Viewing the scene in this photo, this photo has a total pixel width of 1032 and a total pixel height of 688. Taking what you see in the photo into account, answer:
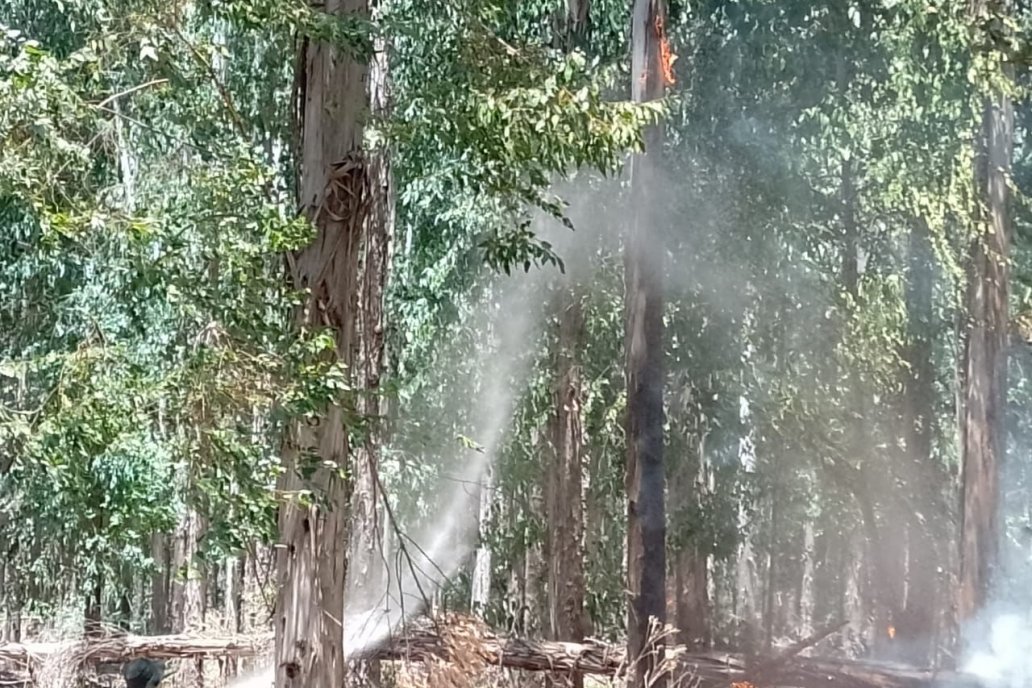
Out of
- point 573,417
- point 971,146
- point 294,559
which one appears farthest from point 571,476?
point 294,559

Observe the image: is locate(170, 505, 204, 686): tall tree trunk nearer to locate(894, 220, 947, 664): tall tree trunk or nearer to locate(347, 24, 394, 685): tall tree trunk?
locate(347, 24, 394, 685): tall tree trunk

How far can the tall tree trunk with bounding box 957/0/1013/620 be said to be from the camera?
9.23 metres

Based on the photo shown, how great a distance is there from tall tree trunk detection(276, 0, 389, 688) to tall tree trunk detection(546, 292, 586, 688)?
605 cm

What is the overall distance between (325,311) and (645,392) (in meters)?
2.85

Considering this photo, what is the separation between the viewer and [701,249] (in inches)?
376

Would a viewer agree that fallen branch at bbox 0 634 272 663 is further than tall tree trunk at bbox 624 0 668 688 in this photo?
Yes

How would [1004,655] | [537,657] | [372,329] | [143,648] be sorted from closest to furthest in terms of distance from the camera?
[372,329]
[537,657]
[1004,655]
[143,648]

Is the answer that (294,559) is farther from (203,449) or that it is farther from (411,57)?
(411,57)

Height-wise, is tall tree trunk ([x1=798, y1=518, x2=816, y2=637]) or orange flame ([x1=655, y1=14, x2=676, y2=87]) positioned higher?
orange flame ([x1=655, y1=14, x2=676, y2=87])

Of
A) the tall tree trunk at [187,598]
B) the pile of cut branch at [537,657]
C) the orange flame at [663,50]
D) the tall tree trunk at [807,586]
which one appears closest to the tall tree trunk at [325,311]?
the pile of cut branch at [537,657]

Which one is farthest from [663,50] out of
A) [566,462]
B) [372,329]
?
[566,462]

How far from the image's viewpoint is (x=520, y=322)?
11.5m

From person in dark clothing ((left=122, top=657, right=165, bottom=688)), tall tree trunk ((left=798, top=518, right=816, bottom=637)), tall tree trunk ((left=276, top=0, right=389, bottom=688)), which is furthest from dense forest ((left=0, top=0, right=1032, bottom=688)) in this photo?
person in dark clothing ((left=122, top=657, right=165, bottom=688))

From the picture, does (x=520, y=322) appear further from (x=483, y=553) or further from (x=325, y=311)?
(x=325, y=311)
